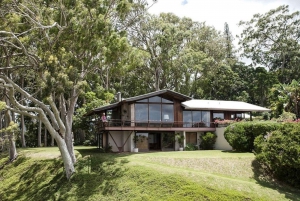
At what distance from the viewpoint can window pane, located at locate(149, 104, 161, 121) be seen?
94.3ft

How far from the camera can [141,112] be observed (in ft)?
93.7

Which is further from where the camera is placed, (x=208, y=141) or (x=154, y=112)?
(x=208, y=141)

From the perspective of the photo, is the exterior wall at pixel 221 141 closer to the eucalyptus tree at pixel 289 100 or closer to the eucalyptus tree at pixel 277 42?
the eucalyptus tree at pixel 289 100

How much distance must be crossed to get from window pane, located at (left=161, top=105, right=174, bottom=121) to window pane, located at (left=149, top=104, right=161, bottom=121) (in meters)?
0.41

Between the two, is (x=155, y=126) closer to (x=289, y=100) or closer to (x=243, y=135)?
(x=243, y=135)

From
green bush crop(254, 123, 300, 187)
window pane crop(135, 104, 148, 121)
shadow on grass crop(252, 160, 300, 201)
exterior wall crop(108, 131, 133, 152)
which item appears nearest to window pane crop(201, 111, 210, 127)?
window pane crop(135, 104, 148, 121)

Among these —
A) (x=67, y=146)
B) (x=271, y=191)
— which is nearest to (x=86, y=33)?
(x=67, y=146)

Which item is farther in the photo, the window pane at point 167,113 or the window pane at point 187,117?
the window pane at point 187,117

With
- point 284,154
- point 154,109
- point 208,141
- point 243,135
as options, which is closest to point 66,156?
point 154,109

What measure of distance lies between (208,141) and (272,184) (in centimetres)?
1244

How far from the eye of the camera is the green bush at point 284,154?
16.9 m

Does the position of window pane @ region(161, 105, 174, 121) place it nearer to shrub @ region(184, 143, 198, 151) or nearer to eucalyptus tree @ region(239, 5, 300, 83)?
shrub @ region(184, 143, 198, 151)

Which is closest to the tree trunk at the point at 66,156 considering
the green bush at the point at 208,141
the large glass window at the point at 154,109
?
the large glass window at the point at 154,109

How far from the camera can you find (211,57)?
158 ft
